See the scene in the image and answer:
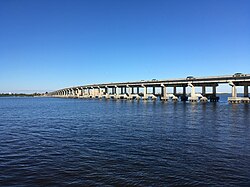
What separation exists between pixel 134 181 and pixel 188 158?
6566 mm

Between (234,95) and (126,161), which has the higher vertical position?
(234,95)

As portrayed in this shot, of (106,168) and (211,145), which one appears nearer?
(106,168)

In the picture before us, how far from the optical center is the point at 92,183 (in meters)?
14.1

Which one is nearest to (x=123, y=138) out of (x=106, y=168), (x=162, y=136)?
(x=162, y=136)

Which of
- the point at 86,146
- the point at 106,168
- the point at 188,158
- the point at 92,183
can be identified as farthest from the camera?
the point at 86,146

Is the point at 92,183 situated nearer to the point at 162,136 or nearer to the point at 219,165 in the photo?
the point at 219,165

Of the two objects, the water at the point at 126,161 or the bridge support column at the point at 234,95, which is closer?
the water at the point at 126,161

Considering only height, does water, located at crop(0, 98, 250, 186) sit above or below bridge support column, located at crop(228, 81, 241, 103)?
below

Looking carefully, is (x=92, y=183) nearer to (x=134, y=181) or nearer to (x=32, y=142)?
(x=134, y=181)

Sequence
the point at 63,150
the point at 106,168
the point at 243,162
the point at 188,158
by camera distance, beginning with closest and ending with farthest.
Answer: the point at 106,168
the point at 243,162
the point at 188,158
the point at 63,150

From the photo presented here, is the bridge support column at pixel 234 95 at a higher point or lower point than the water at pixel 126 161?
higher

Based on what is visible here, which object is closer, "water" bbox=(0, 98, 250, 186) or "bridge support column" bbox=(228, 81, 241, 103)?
"water" bbox=(0, 98, 250, 186)

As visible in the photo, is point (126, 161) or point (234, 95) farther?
point (234, 95)

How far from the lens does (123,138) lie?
2808cm
